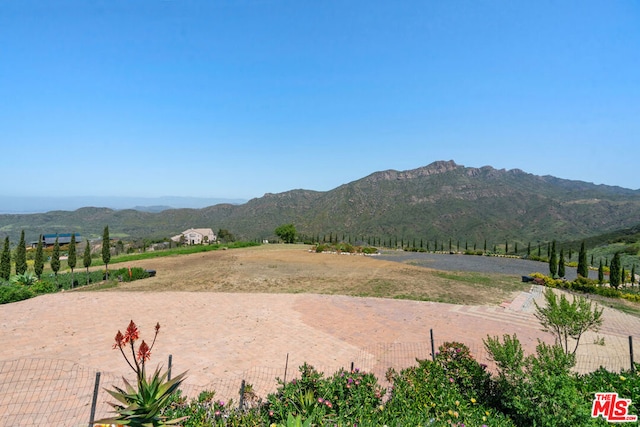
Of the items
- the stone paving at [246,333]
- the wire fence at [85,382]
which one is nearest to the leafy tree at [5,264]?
the stone paving at [246,333]

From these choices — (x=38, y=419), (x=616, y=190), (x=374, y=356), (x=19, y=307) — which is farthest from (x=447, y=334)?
(x=616, y=190)

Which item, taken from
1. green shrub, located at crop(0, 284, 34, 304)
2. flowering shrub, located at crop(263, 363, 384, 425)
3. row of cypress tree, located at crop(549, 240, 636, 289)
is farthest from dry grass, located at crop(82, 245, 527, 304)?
flowering shrub, located at crop(263, 363, 384, 425)

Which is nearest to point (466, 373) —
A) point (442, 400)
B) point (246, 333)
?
point (442, 400)

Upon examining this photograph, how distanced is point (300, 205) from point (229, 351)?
130 meters

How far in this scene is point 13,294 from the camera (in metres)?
16.1

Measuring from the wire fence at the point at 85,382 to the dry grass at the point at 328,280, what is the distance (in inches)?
326

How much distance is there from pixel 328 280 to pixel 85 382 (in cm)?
1687

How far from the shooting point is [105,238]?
23547mm

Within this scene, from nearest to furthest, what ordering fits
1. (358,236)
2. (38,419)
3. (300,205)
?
(38,419) → (358,236) → (300,205)

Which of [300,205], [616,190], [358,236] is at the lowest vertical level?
[358,236]

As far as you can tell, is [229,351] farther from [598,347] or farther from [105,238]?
[105,238]

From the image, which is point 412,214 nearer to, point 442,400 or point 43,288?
point 43,288

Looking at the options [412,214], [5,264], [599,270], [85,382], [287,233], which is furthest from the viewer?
[412,214]

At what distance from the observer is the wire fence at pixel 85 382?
20.3 ft
